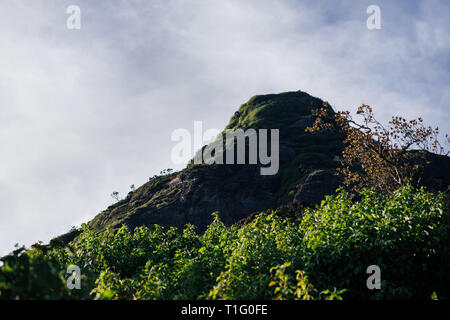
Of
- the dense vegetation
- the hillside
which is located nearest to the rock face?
the hillside

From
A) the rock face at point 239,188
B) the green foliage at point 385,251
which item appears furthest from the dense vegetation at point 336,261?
the rock face at point 239,188

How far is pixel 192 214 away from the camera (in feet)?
191

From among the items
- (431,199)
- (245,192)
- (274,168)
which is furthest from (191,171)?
(431,199)

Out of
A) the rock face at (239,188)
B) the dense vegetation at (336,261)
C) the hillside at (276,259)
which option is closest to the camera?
the hillside at (276,259)

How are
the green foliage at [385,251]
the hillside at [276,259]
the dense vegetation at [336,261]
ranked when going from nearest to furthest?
1. the hillside at [276,259]
2. the dense vegetation at [336,261]
3. the green foliage at [385,251]

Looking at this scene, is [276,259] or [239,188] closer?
[276,259]

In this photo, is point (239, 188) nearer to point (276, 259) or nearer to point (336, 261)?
point (276, 259)

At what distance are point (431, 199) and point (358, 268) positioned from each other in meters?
4.50

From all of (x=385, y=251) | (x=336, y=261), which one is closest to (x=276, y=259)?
(x=336, y=261)

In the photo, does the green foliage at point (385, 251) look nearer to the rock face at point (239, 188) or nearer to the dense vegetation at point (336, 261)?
the dense vegetation at point (336, 261)

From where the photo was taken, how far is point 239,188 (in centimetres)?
6556

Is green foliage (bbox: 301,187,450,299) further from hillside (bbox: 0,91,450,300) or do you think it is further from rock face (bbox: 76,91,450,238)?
rock face (bbox: 76,91,450,238)

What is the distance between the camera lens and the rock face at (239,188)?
55438mm
